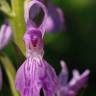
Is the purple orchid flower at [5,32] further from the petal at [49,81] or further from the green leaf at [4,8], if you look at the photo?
the petal at [49,81]

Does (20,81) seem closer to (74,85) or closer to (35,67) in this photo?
(35,67)

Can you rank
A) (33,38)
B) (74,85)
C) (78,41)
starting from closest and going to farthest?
(33,38) < (74,85) < (78,41)

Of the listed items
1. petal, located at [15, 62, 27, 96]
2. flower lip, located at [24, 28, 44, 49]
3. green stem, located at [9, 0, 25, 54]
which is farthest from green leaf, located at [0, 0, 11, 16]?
petal, located at [15, 62, 27, 96]

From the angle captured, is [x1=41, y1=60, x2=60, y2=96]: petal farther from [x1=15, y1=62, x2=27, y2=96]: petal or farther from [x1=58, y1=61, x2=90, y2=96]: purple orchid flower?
[x1=58, y1=61, x2=90, y2=96]: purple orchid flower

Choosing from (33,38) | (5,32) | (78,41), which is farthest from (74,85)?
(78,41)

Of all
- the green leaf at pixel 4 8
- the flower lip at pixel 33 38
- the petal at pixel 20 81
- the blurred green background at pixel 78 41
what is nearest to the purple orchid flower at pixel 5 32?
the green leaf at pixel 4 8

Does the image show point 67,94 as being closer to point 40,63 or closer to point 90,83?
point 40,63
